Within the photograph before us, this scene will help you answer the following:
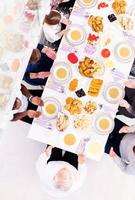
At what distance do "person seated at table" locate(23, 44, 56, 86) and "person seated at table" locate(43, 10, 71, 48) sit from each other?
9 centimetres

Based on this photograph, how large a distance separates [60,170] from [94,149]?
0.26 m

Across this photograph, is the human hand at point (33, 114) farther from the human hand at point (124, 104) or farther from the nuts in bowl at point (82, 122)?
the human hand at point (124, 104)

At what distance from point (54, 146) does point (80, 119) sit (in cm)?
25

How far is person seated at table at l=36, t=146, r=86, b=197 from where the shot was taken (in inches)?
92.7

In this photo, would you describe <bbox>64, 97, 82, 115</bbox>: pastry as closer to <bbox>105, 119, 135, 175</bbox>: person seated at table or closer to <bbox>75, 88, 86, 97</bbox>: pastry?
<bbox>75, 88, 86, 97</bbox>: pastry

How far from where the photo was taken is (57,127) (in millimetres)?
2332

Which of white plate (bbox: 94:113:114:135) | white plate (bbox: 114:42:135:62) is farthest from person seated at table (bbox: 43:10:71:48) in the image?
white plate (bbox: 94:113:114:135)

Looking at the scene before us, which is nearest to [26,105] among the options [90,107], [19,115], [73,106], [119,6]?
[19,115]

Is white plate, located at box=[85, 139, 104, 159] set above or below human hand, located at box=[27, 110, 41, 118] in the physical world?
below

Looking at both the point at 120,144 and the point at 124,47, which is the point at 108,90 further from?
the point at 120,144

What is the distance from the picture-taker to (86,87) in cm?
233

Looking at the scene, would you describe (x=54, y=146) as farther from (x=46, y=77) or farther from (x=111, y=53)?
(x=111, y=53)

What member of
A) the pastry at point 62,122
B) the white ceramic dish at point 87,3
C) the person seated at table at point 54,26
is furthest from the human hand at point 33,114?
the white ceramic dish at point 87,3


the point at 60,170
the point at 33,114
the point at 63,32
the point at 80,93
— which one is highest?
the point at 63,32
